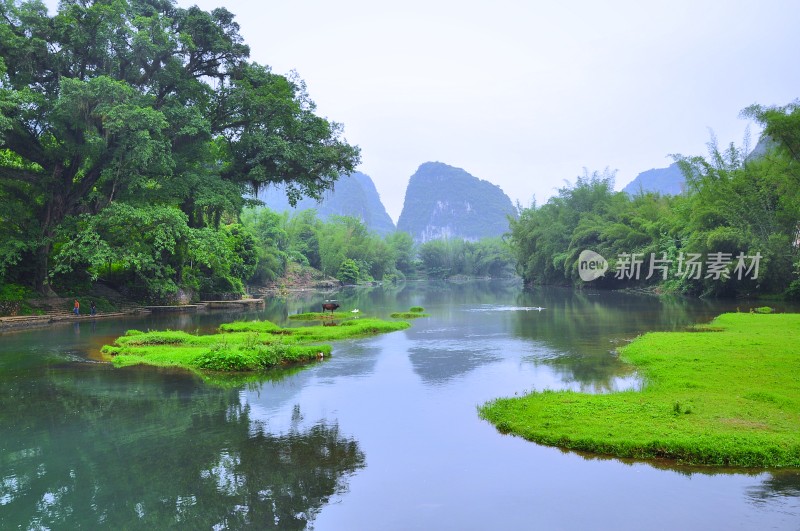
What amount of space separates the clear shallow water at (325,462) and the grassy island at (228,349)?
0.96 m

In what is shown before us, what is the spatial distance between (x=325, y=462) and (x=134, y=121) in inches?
850

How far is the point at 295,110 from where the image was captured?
31.0 metres

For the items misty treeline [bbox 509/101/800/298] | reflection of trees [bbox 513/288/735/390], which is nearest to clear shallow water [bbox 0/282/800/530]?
reflection of trees [bbox 513/288/735/390]

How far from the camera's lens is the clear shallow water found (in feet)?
21.2

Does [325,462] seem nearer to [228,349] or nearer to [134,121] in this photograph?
[228,349]

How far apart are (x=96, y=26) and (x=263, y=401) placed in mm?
22811

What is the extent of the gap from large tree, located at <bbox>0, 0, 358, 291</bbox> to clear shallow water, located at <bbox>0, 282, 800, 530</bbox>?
1398 centimetres

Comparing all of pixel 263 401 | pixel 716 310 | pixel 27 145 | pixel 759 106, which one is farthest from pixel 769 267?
pixel 27 145

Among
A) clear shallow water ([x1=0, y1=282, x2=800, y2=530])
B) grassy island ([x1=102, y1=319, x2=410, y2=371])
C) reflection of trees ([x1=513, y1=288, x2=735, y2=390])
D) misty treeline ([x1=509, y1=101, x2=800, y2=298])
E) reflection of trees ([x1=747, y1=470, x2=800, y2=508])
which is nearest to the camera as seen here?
clear shallow water ([x1=0, y1=282, x2=800, y2=530])

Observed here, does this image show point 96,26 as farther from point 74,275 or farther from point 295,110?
point 74,275

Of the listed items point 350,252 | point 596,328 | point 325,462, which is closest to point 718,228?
point 596,328

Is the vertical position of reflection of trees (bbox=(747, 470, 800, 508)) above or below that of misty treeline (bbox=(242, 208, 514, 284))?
below

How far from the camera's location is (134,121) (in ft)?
81.3

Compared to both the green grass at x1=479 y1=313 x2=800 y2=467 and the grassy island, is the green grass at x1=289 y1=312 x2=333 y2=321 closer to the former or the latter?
the grassy island
